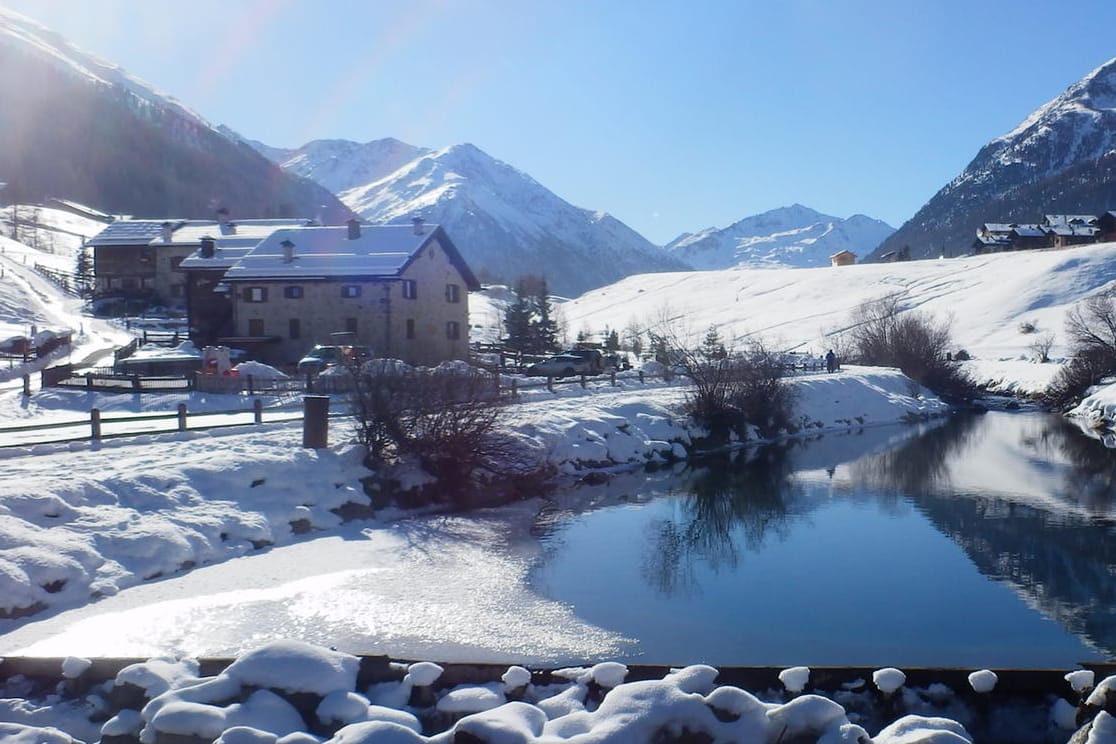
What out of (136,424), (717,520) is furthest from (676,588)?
(136,424)

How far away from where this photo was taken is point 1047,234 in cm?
12962

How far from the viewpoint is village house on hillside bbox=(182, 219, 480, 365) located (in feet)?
156

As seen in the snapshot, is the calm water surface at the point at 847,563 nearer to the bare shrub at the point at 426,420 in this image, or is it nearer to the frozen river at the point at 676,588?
the frozen river at the point at 676,588

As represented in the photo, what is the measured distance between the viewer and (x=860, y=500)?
2506cm

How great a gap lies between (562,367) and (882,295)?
205 ft

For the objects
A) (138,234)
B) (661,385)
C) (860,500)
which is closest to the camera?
(860,500)

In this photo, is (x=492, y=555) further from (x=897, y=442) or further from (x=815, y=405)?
(x=815, y=405)

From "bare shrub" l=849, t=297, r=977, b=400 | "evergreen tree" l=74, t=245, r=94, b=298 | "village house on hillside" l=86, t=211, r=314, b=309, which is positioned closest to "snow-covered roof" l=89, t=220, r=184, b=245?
"village house on hillside" l=86, t=211, r=314, b=309

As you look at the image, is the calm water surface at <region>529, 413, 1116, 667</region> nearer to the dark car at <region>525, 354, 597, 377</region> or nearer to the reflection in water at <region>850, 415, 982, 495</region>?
the reflection in water at <region>850, 415, 982, 495</region>

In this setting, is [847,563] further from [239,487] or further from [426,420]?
[239,487]

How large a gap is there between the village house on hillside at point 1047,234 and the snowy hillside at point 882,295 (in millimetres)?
20035

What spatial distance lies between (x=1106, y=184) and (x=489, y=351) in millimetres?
189496

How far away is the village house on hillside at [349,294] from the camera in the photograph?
47656mm

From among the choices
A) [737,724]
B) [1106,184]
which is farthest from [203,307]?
[1106,184]
